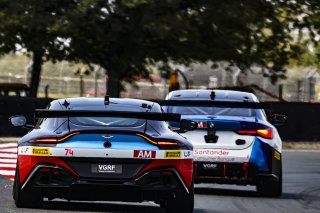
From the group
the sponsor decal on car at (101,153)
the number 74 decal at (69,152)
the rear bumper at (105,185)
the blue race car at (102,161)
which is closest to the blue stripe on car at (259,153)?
the blue race car at (102,161)

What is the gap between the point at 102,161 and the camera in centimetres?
1040

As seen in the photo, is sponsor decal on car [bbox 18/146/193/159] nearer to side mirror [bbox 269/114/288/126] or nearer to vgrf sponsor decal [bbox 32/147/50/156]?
vgrf sponsor decal [bbox 32/147/50/156]

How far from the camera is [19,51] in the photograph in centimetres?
4066

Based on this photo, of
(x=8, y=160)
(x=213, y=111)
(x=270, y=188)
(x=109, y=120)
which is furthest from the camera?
(x=8, y=160)

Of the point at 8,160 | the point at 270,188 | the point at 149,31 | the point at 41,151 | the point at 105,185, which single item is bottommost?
the point at 8,160

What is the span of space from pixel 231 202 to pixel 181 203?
9.79ft

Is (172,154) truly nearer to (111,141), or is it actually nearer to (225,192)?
(111,141)

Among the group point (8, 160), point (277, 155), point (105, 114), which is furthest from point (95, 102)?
point (8, 160)

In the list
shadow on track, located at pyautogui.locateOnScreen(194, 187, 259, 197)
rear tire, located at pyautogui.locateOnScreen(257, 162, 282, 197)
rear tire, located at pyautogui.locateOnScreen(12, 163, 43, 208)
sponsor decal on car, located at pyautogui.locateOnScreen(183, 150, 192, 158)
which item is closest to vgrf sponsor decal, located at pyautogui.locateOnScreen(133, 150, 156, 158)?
sponsor decal on car, located at pyautogui.locateOnScreen(183, 150, 192, 158)

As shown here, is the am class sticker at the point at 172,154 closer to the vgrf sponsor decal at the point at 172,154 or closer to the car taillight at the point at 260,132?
the vgrf sponsor decal at the point at 172,154

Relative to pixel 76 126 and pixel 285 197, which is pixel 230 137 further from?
pixel 76 126

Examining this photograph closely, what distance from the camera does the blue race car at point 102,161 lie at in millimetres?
10414

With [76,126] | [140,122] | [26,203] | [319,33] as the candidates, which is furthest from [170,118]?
[319,33]

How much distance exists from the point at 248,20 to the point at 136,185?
27314 mm
